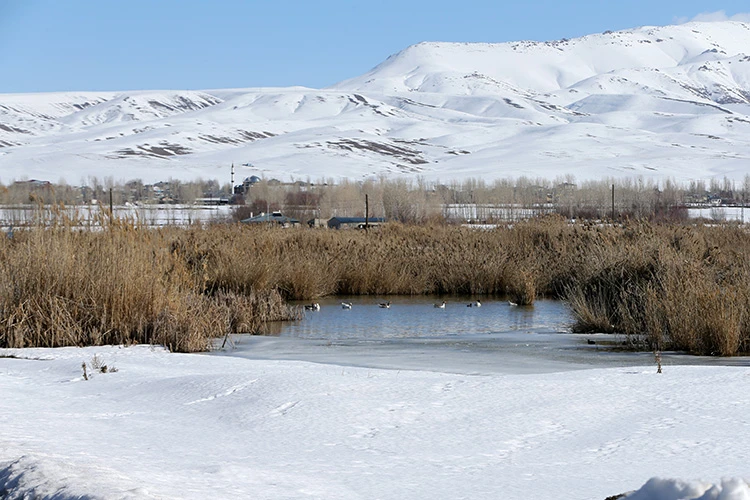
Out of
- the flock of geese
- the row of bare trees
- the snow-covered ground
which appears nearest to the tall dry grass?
the snow-covered ground

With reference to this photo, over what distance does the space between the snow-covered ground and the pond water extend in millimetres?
2127

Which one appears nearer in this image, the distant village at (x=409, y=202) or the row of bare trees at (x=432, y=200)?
the distant village at (x=409, y=202)

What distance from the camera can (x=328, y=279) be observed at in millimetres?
21141

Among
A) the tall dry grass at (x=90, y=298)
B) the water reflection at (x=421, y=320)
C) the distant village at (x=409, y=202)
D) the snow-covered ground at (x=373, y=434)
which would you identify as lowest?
the water reflection at (x=421, y=320)

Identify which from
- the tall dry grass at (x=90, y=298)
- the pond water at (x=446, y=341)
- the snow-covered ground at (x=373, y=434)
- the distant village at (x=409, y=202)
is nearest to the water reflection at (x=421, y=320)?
the pond water at (x=446, y=341)

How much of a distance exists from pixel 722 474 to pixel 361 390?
2965 millimetres

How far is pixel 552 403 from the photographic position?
255 inches

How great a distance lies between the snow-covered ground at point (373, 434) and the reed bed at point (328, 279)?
3069mm

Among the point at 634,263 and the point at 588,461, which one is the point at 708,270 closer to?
the point at 634,263

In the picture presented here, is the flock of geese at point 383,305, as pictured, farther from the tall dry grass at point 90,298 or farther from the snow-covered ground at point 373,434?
the snow-covered ground at point 373,434

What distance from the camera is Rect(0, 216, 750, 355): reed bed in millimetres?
11234

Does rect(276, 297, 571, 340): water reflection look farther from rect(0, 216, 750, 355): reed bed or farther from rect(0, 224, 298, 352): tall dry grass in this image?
rect(0, 224, 298, 352): tall dry grass

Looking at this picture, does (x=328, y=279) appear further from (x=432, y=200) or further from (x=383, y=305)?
(x=432, y=200)

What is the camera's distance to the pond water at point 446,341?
10.2 m
